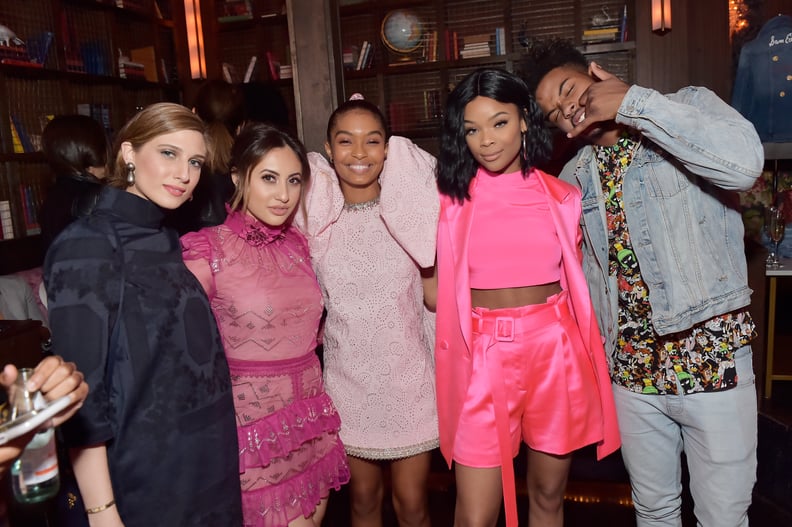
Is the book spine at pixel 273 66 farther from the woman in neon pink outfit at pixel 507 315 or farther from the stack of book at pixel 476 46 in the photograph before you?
the woman in neon pink outfit at pixel 507 315

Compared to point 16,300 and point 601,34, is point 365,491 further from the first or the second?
point 601,34

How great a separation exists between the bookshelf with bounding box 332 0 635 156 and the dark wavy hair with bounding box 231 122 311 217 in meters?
3.13

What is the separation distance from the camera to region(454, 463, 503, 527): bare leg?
77.8 inches

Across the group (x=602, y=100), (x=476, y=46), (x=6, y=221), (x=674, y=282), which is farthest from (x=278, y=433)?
(x=476, y=46)

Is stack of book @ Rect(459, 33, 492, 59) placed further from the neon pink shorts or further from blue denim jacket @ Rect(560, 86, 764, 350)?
the neon pink shorts

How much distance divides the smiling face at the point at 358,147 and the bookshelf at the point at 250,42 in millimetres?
4074

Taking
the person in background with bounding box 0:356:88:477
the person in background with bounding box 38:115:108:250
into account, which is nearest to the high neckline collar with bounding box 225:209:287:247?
the person in background with bounding box 0:356:88:477

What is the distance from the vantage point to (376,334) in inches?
79.4

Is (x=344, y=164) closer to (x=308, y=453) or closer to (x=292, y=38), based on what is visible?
(x=308, y=453)

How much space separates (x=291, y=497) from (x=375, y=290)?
656mm

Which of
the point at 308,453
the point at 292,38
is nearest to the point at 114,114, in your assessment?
the point at 292,38

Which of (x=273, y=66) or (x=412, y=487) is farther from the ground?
(x=273, y=66)

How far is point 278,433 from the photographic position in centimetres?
179

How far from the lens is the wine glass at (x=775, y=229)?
3184mm
